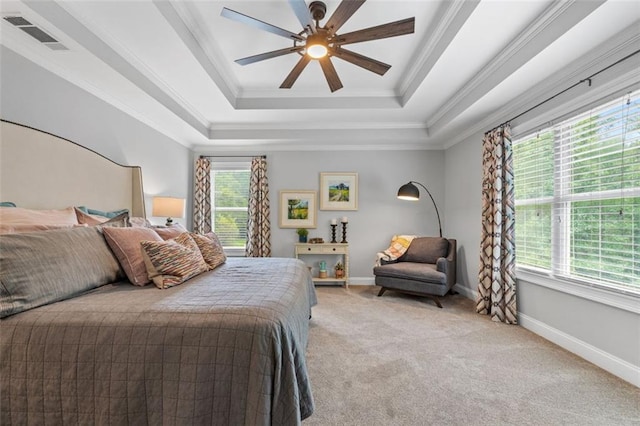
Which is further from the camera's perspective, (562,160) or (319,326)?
(319,326)

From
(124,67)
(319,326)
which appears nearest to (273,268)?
(319,326)

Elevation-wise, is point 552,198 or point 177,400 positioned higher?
point 552,198

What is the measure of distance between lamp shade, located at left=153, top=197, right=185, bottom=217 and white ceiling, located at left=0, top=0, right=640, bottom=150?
1018mm

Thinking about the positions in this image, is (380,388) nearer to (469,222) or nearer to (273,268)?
(273,268)

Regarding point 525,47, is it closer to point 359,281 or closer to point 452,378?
point 452,378

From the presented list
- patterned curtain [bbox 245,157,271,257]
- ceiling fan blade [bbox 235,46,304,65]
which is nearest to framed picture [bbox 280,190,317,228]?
patterned curtain [bbox 245,157,271,257]

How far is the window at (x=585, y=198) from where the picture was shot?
2082 mm

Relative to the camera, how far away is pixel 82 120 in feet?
8.59

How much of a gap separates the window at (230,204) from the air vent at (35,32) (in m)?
3.05

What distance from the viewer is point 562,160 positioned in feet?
8.79

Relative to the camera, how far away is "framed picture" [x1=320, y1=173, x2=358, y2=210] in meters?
4.96

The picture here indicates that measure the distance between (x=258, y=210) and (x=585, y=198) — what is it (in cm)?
413

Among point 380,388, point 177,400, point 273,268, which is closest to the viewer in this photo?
point 177,400

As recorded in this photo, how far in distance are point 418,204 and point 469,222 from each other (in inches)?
38.4
